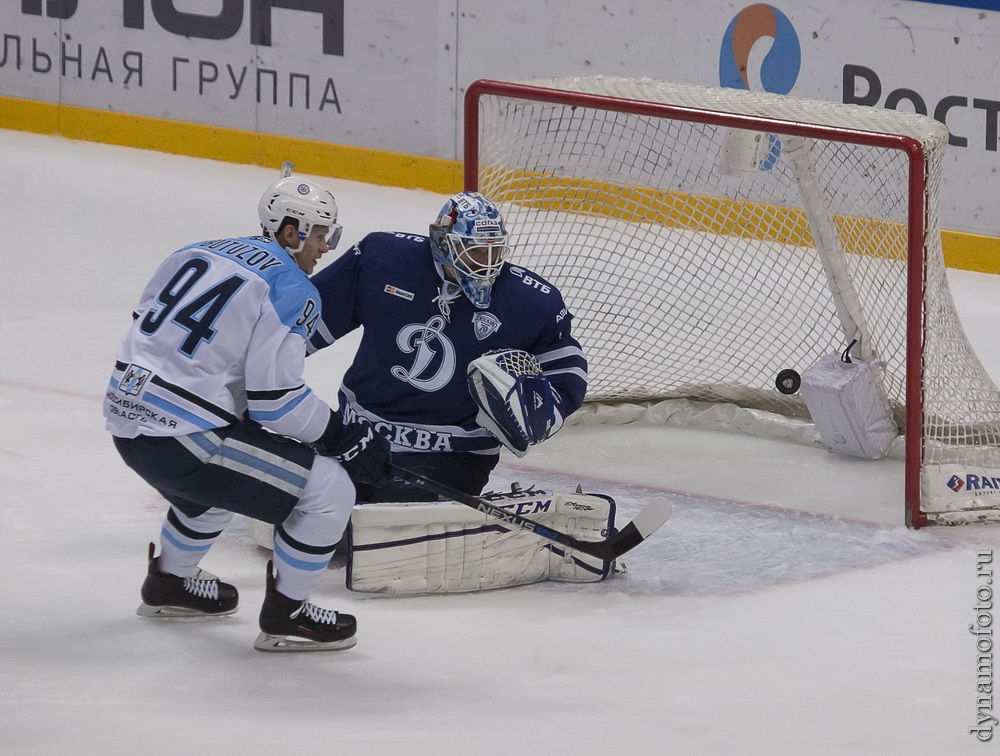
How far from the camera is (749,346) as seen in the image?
560 centimetres

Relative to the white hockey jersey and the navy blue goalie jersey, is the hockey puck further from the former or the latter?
the white hockey jersey

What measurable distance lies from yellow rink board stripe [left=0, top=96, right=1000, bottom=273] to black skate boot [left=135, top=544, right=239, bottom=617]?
4.45m

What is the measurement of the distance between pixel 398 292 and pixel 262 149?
497cm

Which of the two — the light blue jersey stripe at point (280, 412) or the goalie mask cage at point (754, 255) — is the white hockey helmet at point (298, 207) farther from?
the goalie mask cage at point (754, 255)

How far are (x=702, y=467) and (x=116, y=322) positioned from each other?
2444 mm

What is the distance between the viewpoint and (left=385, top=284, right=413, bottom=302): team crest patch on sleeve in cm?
408

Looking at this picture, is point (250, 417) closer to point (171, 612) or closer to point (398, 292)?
point (171, 612)

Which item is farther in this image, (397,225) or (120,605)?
(397,225)

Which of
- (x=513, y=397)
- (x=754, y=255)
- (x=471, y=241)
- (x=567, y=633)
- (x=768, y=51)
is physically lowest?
(x=567, y=633)

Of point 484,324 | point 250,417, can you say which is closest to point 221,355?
point 250,417

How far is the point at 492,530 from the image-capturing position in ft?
12.6

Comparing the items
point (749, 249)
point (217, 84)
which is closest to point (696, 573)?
point (749, 249)

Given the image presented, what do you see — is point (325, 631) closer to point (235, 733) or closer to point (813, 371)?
point (235, 733)

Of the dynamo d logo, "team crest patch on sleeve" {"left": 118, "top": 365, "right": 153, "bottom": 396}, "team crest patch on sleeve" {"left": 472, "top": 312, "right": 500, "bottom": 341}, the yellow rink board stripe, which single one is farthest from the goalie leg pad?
the dynamo d logo
